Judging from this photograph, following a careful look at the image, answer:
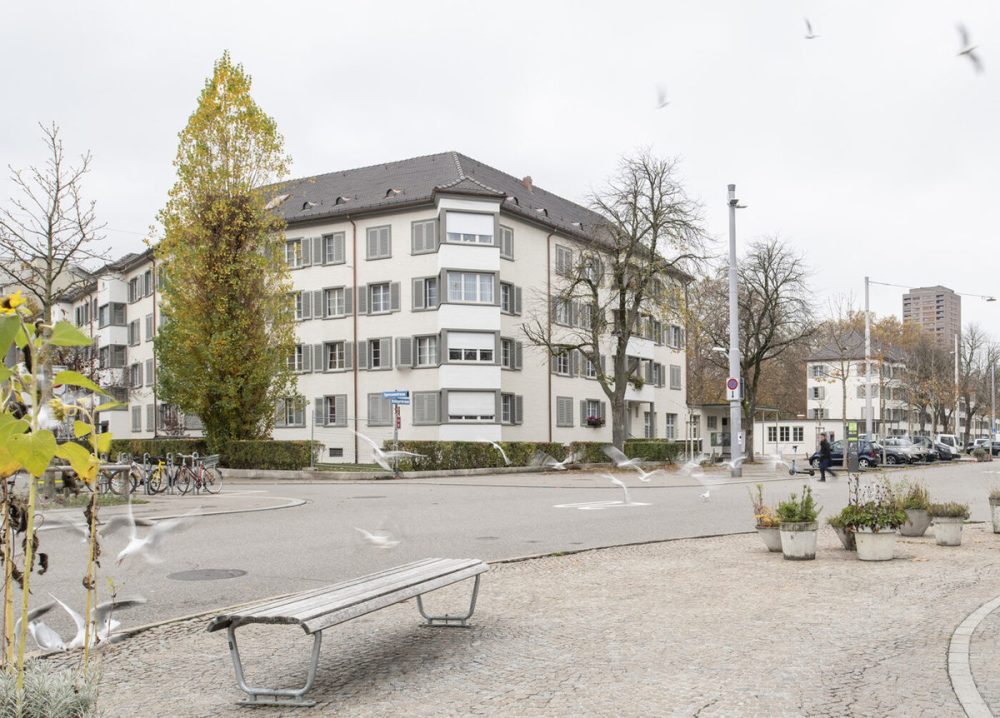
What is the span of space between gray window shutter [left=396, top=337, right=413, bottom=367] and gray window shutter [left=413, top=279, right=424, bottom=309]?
5.46 ft

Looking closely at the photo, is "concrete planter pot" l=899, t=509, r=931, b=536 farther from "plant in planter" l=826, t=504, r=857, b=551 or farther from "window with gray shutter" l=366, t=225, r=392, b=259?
"window with gray shutter" l=366, t=225, r=392, b=259

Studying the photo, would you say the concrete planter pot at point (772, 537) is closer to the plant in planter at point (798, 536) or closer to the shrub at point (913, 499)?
the plant in planter at point (798, 536)

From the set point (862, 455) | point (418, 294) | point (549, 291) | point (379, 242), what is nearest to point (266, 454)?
point (418, 294)

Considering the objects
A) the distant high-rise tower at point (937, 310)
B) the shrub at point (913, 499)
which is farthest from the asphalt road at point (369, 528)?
the distant high-rise tower at point (937, 310)

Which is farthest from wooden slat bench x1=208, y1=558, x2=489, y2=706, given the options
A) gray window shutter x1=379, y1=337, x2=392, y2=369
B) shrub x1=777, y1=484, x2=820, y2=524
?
gray window shutter x1=379, y1=337, x2=392, y2=369

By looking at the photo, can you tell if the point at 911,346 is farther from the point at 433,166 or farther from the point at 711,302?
the point at 433,166

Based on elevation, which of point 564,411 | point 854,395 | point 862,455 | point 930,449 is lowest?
point 930,449

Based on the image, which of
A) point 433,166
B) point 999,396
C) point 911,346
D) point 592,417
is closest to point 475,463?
point 592,417

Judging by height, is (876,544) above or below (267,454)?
above

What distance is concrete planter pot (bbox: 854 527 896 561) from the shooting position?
11438mm

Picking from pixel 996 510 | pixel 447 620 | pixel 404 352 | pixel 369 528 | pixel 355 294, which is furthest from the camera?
pixel 355 294

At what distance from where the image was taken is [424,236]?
47.5 meters

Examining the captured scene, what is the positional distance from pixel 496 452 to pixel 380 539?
27267 millimetres

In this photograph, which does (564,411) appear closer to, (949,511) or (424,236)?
(424,236)
